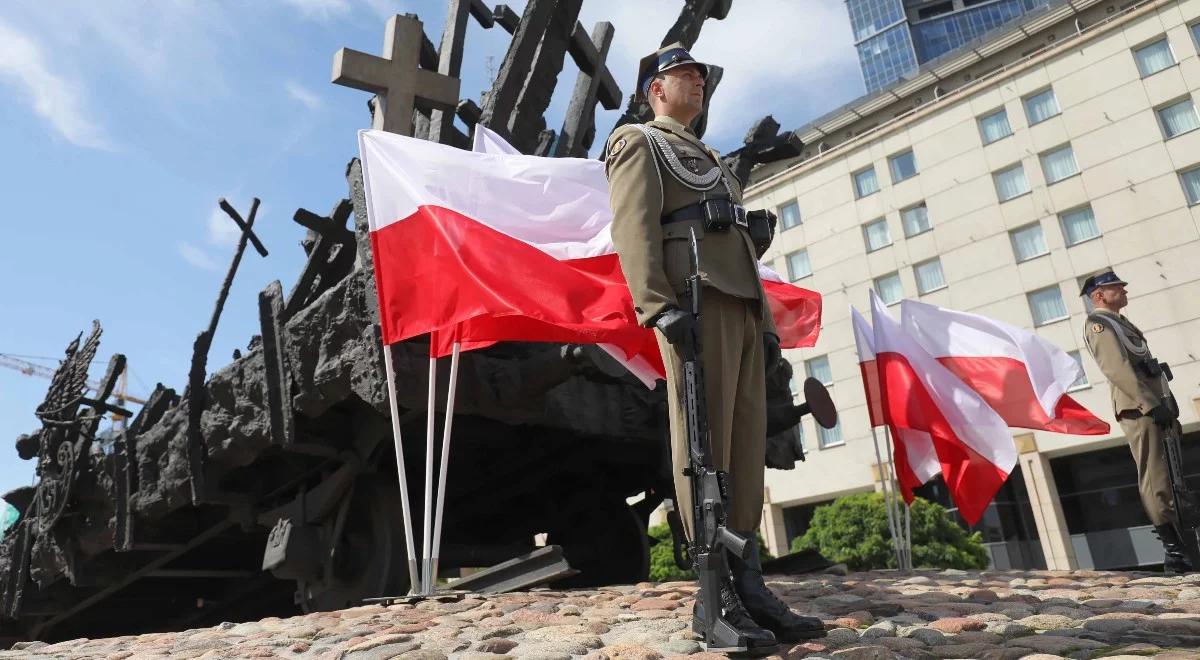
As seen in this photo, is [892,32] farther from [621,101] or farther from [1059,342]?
[621,101]

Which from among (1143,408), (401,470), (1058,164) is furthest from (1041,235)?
(401,470)

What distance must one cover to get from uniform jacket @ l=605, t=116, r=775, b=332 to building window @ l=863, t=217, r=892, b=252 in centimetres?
2586

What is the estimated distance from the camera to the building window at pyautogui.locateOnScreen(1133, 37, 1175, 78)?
23.8m

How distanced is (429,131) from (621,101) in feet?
10.4

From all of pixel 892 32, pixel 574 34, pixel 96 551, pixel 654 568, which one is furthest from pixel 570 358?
pixel 892 32

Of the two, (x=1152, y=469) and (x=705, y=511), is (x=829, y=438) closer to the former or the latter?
(x=1152, y=469)

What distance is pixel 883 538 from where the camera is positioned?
2003cm

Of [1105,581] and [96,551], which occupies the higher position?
[96,551]

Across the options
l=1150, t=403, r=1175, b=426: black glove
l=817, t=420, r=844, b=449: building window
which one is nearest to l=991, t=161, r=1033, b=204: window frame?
l=817, t=420, r=844, b=449: building window

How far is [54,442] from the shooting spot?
9.31 m

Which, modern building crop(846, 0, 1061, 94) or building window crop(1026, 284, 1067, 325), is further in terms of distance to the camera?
modern building crop(846, 0, 1061, 94)

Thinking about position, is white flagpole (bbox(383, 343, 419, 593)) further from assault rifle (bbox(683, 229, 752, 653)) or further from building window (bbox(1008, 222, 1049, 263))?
building window (bbox(1008, 222, 1049, 263))

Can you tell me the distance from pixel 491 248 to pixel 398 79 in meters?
2.28

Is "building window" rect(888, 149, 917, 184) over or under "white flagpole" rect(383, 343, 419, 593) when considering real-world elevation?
over
